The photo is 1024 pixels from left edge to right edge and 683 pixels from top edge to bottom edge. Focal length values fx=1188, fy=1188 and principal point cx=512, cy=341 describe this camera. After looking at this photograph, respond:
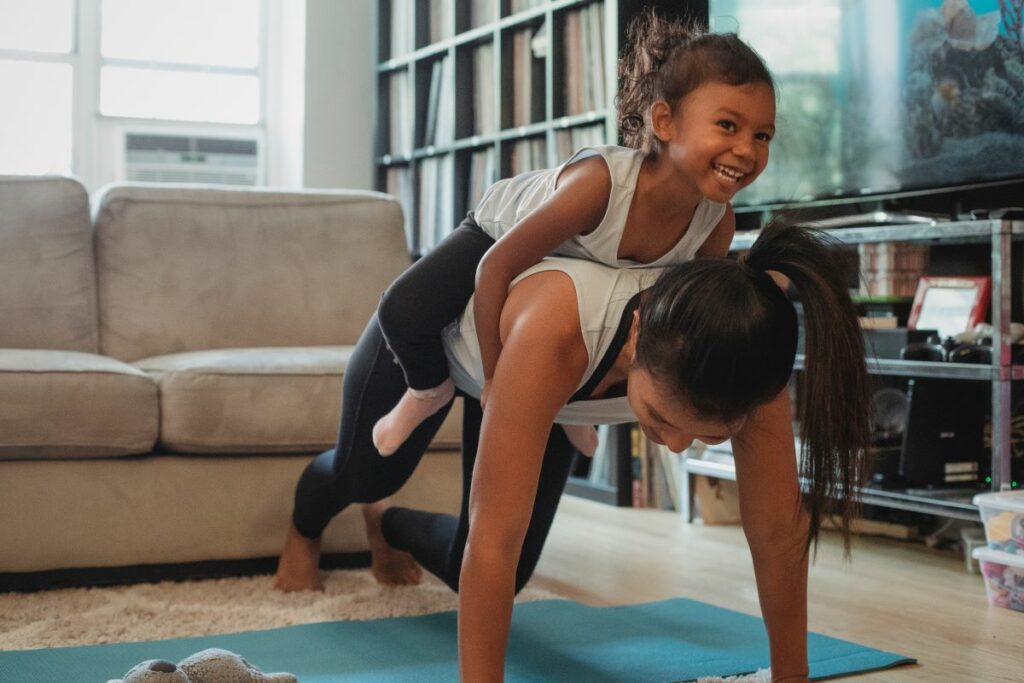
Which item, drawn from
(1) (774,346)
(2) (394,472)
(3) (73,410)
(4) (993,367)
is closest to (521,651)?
(2) (394,472)

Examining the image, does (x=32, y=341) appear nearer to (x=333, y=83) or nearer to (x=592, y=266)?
(x=592, y=266)

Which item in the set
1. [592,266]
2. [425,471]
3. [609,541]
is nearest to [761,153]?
[592,266]

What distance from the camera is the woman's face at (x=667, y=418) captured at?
1252 millimetres

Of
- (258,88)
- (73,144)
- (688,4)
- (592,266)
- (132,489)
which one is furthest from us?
(258,88)

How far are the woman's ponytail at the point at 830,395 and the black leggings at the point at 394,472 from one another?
1.71ft

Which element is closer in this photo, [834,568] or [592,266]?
[592,266]

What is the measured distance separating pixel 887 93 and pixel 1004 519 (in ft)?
3.81

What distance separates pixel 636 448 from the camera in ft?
11.6

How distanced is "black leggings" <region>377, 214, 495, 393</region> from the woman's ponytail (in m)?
0.44

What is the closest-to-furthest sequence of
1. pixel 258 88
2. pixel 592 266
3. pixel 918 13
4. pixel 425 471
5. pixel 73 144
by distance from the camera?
pixel 592 266 < pixel 425 471 < pixel 918 13 < pixel 73 144 < pixel 258 88

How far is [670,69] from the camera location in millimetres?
1477

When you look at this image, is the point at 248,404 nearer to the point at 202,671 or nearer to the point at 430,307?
the point at 430,307

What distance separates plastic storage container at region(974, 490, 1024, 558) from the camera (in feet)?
7.25

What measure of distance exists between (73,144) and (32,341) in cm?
241
